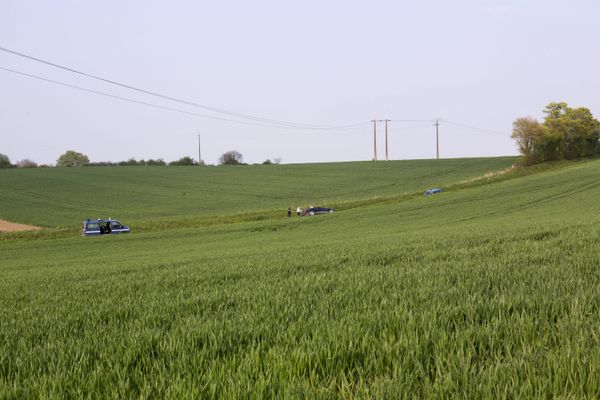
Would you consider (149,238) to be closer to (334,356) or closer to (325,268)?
(325,268)

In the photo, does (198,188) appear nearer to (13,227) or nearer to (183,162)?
(13,227)

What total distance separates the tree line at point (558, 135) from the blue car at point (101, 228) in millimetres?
67726

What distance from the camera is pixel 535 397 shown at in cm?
257

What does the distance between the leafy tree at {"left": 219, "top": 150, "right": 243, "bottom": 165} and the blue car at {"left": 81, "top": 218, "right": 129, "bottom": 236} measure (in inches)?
4192

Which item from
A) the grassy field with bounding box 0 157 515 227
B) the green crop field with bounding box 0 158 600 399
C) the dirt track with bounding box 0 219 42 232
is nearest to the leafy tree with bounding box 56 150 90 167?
the grassy field with bounding box 0 157 515 227

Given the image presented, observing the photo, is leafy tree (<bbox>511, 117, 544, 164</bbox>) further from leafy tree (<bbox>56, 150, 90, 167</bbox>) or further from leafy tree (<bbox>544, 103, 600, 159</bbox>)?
leafy tree (<bbox>56, 150, 90, 167</bbox>)

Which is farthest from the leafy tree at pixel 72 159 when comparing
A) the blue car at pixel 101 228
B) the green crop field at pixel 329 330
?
the green crop field at pixel 329 330

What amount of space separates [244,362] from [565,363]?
2.15m

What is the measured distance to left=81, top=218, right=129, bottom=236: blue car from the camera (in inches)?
1614

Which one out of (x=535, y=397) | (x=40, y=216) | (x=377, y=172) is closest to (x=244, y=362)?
(x=535, y=397)

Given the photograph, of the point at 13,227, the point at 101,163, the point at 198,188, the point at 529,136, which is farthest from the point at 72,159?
the point at 529,136

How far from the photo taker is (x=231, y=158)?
154 m

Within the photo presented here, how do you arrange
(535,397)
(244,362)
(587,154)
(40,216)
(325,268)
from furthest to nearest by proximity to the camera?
(587,154)
(40,216)
(325,268)
(244,362)
(535,397)

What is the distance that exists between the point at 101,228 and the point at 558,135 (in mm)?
75092
